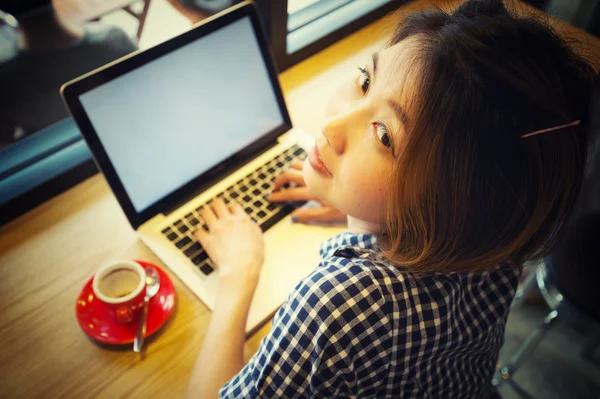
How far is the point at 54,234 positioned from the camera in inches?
34.0

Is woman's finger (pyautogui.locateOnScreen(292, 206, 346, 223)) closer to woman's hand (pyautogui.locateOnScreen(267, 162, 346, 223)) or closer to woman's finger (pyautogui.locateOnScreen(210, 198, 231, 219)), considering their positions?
woman's hand (pyautogui.locateOnScreen(267, 162, 346, 223))

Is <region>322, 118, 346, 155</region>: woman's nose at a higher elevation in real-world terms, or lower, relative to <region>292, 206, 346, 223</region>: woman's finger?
higher

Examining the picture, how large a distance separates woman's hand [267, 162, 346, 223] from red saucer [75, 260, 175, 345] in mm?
268

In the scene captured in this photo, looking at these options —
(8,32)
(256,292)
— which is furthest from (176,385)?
(8,32)

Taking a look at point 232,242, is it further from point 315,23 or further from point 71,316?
point 315,23

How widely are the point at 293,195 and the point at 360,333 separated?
39cm

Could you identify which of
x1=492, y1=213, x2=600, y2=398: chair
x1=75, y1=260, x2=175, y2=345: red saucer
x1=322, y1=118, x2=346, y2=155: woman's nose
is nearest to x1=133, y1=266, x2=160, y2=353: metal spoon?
x1=75, y1=260, x2=175, y2=345: red saucer

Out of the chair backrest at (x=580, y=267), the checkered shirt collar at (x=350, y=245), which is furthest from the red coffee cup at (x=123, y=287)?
the chair backrest at (x=580, y=267)

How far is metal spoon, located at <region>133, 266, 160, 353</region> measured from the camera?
714mm

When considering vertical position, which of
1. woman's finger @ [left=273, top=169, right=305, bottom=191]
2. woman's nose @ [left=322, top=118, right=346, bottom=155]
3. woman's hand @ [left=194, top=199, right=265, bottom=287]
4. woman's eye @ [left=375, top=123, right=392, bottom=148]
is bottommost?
woman's hand @ [left=194, top=199, right=265, bottom=287]

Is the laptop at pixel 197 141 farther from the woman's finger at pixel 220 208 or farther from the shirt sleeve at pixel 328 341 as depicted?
the shirt sleeve at pixel 328 341

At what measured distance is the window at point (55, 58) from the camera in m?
→ 0.92

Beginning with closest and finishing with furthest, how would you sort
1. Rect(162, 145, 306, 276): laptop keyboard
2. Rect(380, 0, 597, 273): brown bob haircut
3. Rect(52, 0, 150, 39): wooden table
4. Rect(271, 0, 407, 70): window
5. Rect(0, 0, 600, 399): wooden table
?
Rect(380, 0, 597, 273): brown bob haircut < Rect(0, 0, 600, 399): wooden table < Rect(162, 145, 306, 276): laptop keyboard < Rect(52, 0, 150, 39): wooden table < Rect(271, 0, 407, 70): window

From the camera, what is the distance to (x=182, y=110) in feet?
2.72
